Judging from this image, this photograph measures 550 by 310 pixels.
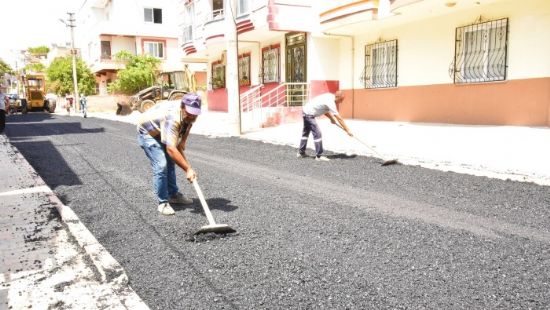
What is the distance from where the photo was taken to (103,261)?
3.42m

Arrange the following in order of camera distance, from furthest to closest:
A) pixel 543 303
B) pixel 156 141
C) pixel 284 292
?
pixel 156 141, pixel 284 292, pixel 543 303

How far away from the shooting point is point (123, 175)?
286 inches

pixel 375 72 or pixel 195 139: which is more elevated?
pixel 375 72

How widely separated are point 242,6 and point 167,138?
14817 mm

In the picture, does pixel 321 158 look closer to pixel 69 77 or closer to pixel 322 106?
pixel 322 106

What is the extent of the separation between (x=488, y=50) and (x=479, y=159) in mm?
4824

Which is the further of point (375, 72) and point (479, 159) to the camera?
point (375, 72)

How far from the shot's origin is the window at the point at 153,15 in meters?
38.2

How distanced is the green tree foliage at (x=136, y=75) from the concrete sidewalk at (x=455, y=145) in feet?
71.3

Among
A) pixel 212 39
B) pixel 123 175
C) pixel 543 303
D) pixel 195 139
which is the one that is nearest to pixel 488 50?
pixel 195 139

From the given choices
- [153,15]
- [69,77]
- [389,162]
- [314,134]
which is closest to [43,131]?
[314,134]

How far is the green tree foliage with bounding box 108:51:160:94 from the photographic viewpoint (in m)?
32.8

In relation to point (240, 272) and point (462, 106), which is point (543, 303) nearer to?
point (240, 272)

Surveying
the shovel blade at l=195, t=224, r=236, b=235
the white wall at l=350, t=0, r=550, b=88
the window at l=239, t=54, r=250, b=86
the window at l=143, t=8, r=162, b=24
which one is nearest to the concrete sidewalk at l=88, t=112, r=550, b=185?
the white wall at l=350, t=0, r=550, b=88
